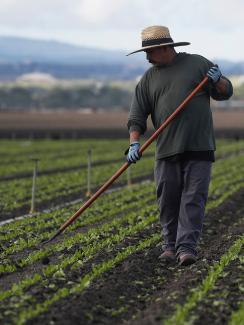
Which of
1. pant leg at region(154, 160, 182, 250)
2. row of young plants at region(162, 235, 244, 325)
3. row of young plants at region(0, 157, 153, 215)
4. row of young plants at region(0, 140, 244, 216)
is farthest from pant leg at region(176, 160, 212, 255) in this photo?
row of young plants at region(0, 157, 153, 215)

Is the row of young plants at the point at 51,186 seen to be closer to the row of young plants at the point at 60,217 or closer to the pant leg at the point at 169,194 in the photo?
the row of young plants at the point at 60,217

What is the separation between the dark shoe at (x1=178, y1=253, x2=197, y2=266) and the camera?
8.89 m

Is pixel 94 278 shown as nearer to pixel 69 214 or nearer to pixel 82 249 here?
pixel 82 249

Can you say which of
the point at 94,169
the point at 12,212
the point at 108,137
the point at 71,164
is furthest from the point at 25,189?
the point at 108,137

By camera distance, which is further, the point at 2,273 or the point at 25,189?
the point at 25,189

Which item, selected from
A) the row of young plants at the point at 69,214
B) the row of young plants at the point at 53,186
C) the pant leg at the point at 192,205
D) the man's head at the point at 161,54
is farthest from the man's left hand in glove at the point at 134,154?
the row of young plants at the point at 53,186

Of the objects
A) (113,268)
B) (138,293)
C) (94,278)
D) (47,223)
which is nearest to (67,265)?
(113,268)

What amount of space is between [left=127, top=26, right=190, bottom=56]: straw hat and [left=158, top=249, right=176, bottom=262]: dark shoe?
2.30m

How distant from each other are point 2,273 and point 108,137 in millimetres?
49158

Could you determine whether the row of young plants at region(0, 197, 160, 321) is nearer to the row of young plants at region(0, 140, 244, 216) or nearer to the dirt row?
the dirt row

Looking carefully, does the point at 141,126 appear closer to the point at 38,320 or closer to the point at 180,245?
the point at 180,245

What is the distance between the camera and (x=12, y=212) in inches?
601

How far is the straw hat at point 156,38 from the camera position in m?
9.00

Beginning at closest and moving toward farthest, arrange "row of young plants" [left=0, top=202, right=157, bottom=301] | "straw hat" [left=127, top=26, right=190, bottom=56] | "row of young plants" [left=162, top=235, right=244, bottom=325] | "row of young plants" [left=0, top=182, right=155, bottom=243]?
"row of young plants" [left=162, top=235, right=244, bottom=325]
"row of young plants" [left=0, top=202, right=157, bottom=301]
"straw hat" [left=127, top=26, right=190, bottom=56]
"row of young plants" [left=0, top=182, right=155, bottom=243]
